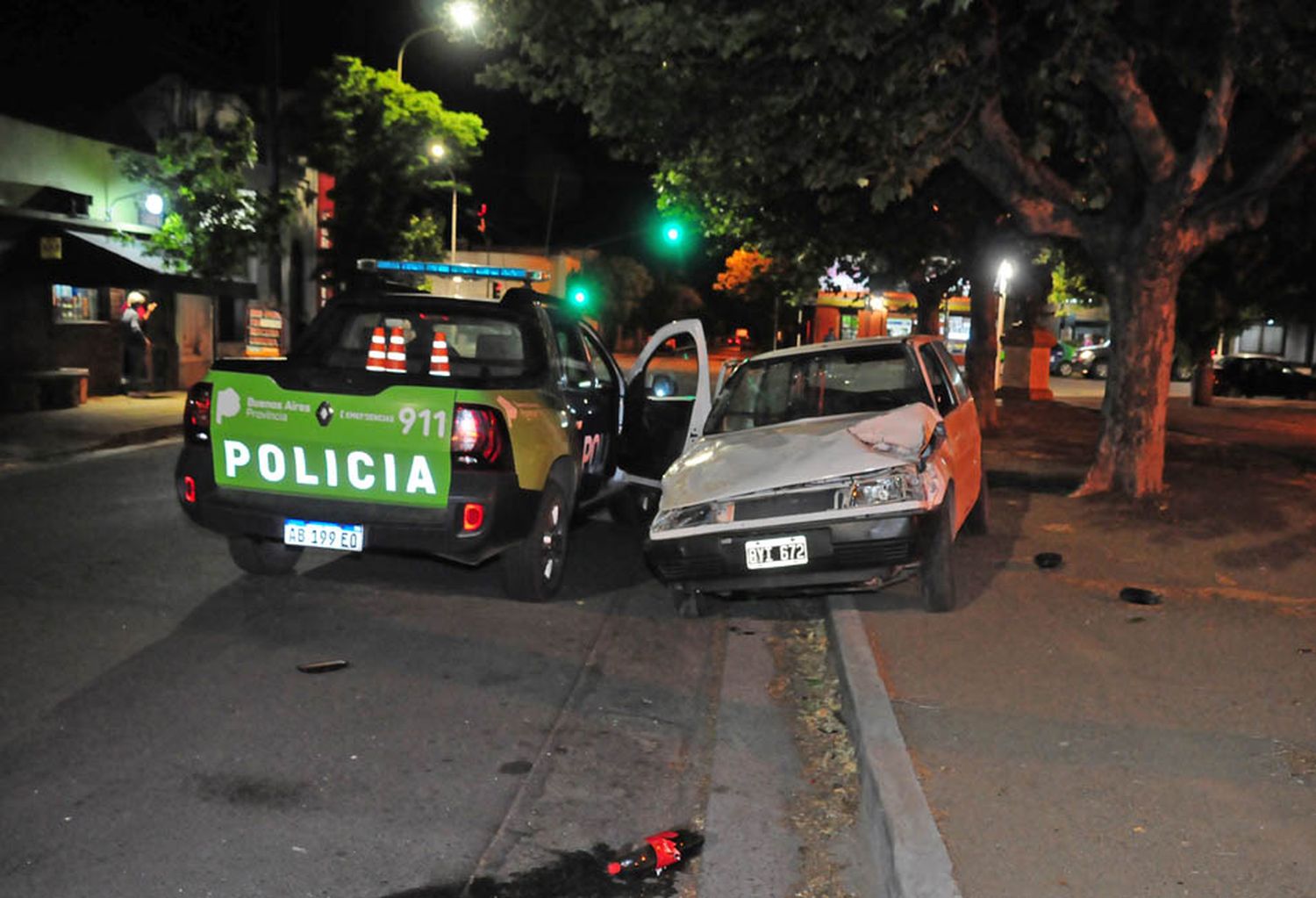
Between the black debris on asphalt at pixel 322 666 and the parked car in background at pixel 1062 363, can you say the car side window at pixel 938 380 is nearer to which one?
the black debris on asphalt at pixel 322 666

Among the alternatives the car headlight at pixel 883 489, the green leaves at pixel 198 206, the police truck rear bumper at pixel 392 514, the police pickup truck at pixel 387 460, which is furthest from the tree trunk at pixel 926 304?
the police truck rear bumper at pixel 392 514

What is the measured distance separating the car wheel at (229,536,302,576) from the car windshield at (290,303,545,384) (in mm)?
1252

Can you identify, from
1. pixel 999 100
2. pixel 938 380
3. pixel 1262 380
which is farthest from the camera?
pixel 1262 380

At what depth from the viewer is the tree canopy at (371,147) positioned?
127ft

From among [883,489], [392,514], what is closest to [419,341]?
[392,514]

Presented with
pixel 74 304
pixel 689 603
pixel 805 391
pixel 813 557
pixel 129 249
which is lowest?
pixel 689 603

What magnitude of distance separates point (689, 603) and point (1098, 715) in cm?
285

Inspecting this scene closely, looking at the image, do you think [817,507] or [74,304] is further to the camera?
[74,304]

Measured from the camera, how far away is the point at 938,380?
899cm

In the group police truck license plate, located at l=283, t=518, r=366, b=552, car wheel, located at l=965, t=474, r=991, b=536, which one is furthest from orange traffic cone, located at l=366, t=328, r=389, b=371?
car wheel, located at l=965, t=474, r=991, b=536

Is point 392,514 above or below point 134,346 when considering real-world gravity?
below

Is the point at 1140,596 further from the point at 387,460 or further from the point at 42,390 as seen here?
the point at 42,390

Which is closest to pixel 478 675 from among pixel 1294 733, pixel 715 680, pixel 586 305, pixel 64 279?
pixel 715 680

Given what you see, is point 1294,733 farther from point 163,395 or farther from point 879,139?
point 163,395
